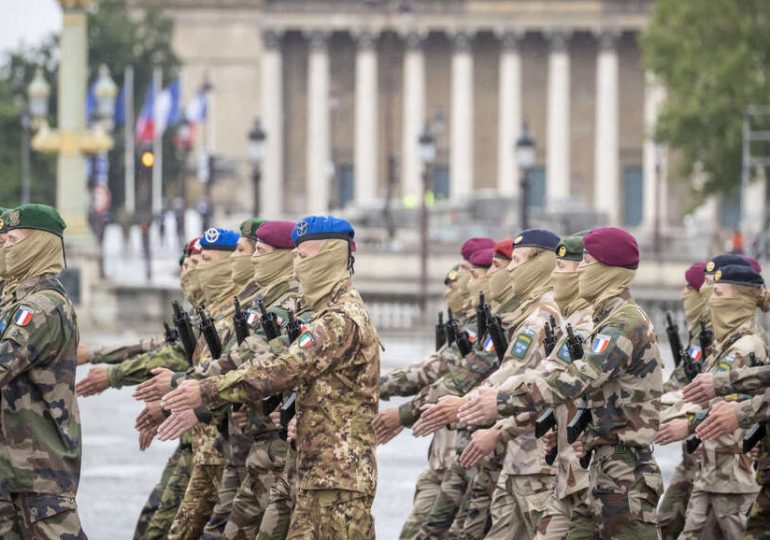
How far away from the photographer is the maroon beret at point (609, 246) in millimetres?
9914

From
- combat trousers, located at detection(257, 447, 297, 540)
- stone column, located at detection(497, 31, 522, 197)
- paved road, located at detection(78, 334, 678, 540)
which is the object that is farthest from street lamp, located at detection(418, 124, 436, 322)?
stone column, located at detection(497, 31, 522, 197)

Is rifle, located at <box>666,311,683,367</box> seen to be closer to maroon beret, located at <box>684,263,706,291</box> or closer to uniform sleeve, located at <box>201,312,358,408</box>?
maroon beret, located at <box>684,263,706,291</box>

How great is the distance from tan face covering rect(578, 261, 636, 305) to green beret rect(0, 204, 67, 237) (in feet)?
9.01


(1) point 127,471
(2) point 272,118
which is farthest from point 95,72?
(1) point 127,471

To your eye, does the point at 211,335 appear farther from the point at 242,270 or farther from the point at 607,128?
the point at 607,128

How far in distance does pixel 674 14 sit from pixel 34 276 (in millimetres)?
50620

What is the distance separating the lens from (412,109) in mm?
91312

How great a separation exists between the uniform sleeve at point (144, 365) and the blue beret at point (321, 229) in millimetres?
2217

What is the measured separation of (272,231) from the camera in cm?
1101

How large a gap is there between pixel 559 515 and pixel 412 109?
81868mm

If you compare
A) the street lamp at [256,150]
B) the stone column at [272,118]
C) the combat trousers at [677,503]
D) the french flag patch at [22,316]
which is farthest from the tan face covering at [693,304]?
the stone column at [272,118]

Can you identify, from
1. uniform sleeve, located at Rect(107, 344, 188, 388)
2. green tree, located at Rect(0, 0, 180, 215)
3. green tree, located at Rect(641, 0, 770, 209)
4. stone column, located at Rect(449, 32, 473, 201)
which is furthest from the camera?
stone column, located at Rect(449, 32, 473, 201)

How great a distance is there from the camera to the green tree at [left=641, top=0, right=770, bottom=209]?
183 feet

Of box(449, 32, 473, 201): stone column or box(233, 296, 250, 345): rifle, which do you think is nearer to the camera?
box(233, 296, 250, 345): rifle
